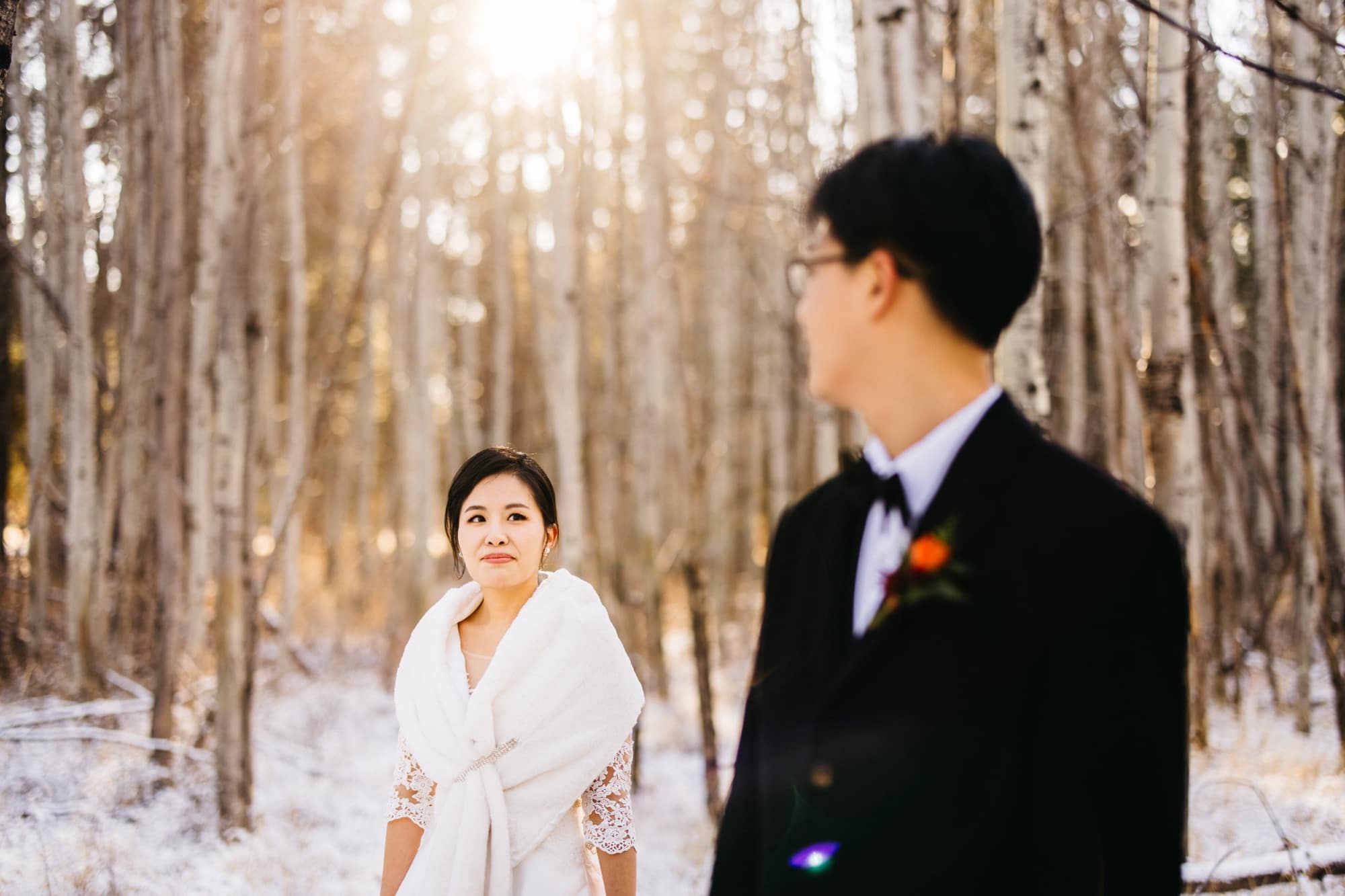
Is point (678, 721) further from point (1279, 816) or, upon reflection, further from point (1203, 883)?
point (1203, 883)

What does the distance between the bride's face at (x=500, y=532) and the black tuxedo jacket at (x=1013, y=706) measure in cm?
87

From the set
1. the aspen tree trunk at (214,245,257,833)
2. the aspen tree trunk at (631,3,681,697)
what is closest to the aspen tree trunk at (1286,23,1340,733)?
the aspen tree trunk at (631,3,681,697)

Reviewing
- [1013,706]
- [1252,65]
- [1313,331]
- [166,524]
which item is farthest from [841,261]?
[1313,331]

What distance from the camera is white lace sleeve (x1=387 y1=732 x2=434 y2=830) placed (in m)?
1.88

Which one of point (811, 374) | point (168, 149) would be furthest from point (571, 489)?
point (811, 374)

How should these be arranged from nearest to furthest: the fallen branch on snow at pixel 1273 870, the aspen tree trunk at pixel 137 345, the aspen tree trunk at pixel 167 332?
the fallen branch on snow at pixel 1273 870, the aspen tree trunk at pixel 167 332, the aspen tree trunk at pixel 137 345

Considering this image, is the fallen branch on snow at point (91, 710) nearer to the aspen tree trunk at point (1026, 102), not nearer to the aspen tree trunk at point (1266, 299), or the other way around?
the aspen tree trunk at point (1026, 102)

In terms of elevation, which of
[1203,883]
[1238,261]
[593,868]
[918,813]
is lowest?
[1203,883]

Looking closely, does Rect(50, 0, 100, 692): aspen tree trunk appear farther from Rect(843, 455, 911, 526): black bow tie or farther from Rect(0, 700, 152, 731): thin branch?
Rect(843, 455, 911, 526): black bow tie

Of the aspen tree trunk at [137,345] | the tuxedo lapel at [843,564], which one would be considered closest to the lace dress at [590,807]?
the tuxedo lapel at [843,564]

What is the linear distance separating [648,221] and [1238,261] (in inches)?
318

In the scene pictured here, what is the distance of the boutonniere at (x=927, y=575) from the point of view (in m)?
1.02

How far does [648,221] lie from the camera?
7113 mm

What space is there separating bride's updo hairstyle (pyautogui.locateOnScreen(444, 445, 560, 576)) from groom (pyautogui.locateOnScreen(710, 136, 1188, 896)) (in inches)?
33.9
